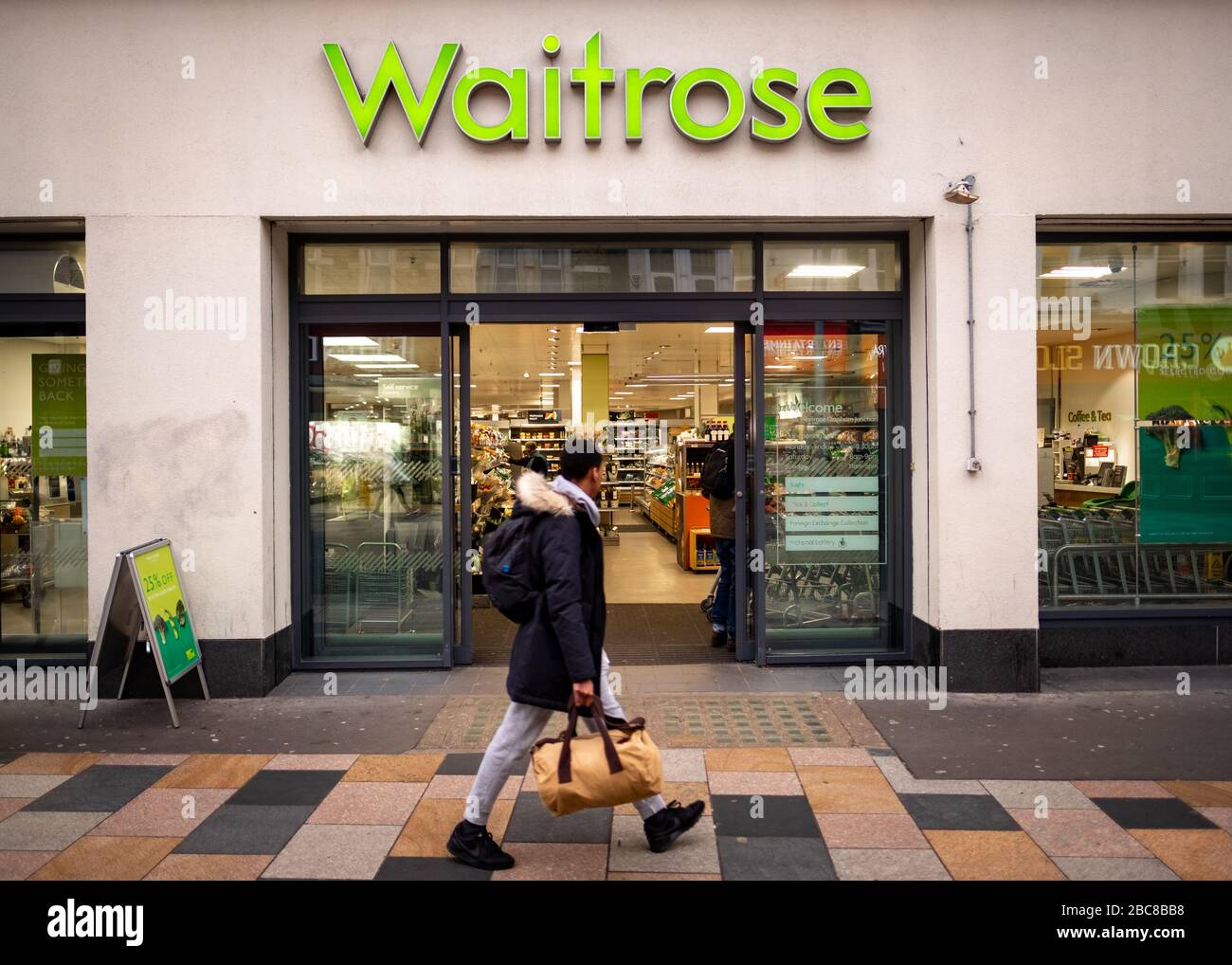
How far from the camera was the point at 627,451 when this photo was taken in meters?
23.3

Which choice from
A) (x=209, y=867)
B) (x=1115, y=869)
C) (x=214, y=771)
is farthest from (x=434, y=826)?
(x=1115, y=869)

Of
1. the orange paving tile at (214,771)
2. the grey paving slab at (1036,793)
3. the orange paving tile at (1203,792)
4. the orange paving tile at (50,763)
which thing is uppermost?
the orange paving tile at (50,763)

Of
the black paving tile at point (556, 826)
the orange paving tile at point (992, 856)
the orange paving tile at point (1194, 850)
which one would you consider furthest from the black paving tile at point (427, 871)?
the orange paving tile at point (1194, 850)

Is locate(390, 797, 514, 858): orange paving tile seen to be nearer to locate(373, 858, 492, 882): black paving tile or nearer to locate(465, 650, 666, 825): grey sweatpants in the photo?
locate(373, 858, 492, 882): black paving tile

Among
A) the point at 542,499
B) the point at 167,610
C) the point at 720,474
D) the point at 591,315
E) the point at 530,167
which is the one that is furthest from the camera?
the point at 720,474

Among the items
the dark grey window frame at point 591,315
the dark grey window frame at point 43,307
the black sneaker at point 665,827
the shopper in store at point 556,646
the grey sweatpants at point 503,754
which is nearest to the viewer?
the shopper in store at point 556,646

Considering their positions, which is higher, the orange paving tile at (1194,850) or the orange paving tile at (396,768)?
the orange paving tile at (396,768)

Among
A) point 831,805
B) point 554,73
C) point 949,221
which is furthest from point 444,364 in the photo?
point 831,805

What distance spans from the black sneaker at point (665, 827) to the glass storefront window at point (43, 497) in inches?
208

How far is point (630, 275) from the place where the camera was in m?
7.17

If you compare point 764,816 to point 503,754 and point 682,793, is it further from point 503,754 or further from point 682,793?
point 503,754

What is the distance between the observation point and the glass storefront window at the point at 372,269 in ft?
23.4

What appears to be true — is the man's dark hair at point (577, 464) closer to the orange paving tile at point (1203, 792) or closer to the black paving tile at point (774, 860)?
the black paving tile at point (774, 860)

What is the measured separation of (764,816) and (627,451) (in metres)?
19.0
